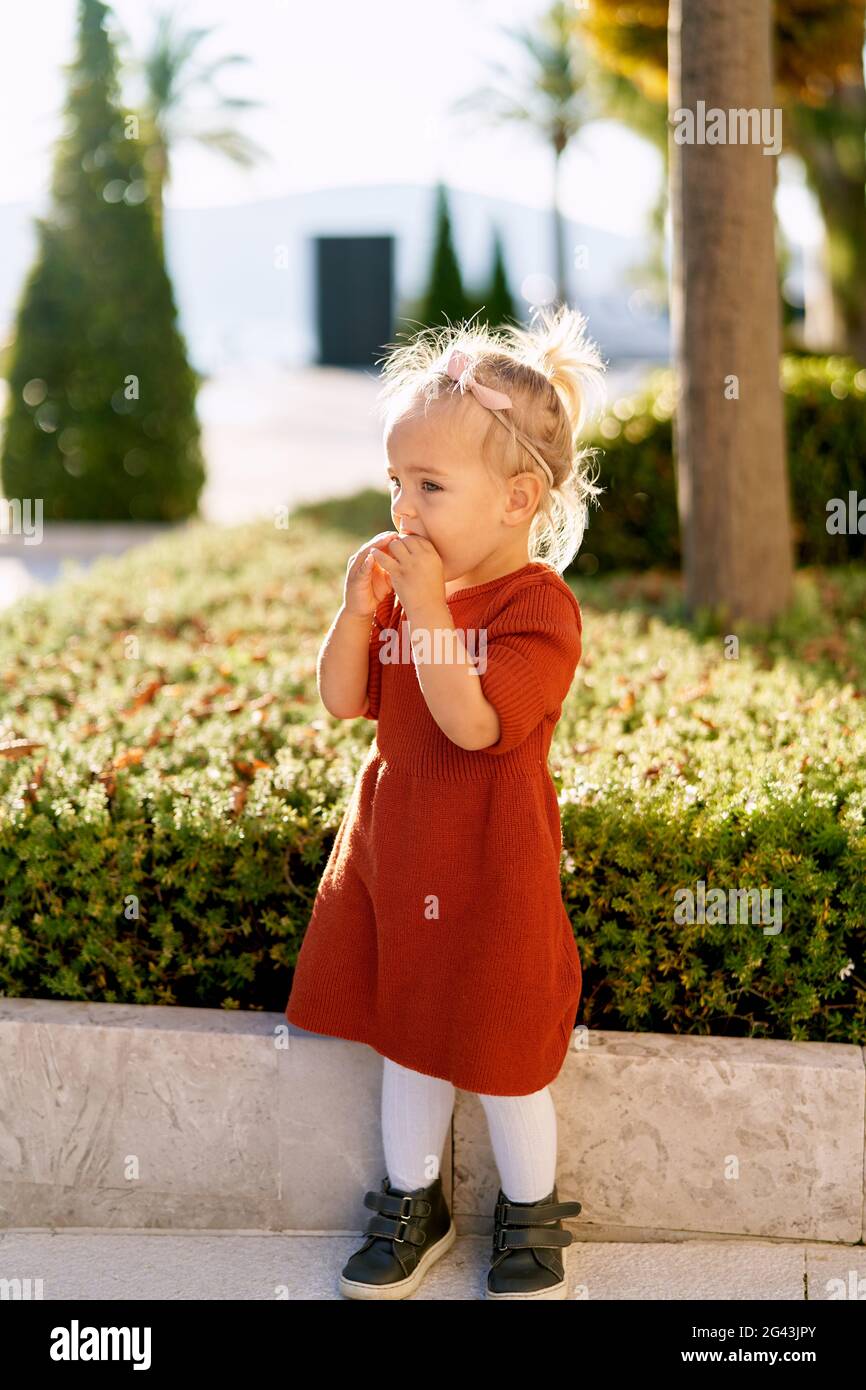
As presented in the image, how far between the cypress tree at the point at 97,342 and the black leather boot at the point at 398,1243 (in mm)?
11430

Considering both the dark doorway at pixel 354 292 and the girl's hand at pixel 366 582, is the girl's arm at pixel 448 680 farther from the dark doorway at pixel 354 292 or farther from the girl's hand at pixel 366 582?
the dark doorway at pixel 354 292

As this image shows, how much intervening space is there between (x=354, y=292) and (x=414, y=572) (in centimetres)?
3316

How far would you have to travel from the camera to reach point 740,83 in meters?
4.61

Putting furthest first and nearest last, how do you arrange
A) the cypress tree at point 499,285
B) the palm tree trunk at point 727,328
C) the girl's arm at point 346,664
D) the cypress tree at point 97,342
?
1. the cypress tree at point 499,285
2. the cypress tree at point 97,342
3. the palm tree trunk at point 727,328
4. the girl's arm at point 346,664

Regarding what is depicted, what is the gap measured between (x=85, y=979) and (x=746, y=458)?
3.04 meters

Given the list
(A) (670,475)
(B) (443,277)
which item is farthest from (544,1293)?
(B) (443,277)

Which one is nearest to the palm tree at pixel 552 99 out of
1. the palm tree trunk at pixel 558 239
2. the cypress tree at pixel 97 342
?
the palm tree trunk at pixel 558 239

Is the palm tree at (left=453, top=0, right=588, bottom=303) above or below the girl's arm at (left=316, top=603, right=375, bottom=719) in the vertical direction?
above

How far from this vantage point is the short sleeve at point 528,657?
2.17 metres

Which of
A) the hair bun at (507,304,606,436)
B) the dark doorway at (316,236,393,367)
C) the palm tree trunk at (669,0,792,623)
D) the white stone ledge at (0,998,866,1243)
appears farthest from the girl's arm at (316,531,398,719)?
the dark doorway at (316,236,393,367)

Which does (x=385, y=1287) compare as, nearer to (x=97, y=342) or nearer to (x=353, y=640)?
(x=353, y=640)

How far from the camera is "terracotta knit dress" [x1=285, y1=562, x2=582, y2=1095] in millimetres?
2244

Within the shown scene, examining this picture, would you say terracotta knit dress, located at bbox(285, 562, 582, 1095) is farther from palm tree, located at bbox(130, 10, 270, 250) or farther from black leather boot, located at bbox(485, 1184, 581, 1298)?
palm tree, located at bbox(130, 10, 270, 250)

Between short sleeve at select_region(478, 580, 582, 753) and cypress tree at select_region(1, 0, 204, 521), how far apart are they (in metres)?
11.4
